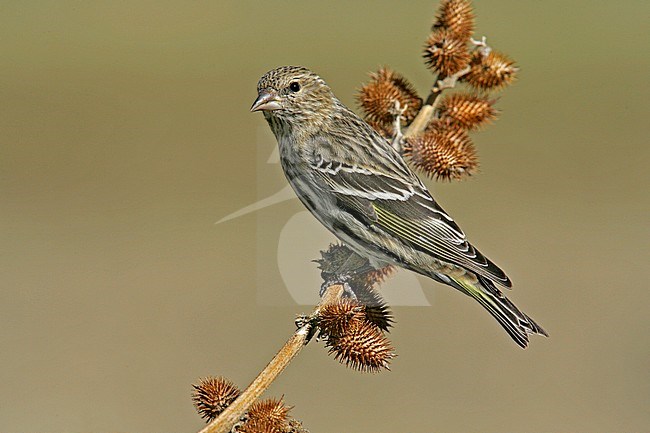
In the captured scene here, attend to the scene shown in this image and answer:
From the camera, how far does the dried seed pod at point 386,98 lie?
415 centimetres

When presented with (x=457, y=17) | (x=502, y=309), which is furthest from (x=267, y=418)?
(x=457, y=17)

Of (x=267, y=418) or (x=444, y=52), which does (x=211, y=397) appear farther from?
(x=444, y=52)

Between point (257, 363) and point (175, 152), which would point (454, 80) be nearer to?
point (257, 363)

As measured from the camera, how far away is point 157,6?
51.5ft

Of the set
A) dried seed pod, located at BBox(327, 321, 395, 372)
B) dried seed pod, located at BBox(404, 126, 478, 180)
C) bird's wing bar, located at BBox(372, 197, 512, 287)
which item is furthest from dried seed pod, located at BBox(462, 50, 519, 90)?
dried seed pod, located at BBox(327, 321, 395, 372)

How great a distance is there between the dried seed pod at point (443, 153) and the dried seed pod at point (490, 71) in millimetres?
301

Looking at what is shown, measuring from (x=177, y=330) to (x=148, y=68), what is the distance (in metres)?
4.22

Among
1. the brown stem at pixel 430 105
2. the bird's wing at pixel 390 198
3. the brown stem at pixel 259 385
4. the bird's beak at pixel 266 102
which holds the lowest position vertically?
the brown stem at pixel 259 385

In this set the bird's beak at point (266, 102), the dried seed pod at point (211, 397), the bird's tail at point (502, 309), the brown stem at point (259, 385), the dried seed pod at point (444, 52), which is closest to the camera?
the brown stem at point (259, 385)

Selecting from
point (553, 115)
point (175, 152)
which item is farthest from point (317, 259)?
point (553, 115)

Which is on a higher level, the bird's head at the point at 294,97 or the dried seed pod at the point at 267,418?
the bird's head at the point at 294,97

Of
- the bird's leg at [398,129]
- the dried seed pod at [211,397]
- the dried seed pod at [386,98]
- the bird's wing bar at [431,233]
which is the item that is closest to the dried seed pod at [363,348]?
the dried seed pod at [211,397]

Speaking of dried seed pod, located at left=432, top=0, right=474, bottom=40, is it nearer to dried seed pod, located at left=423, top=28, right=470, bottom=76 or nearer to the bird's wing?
dried seed pod, located at left=423, top=28, right=470, bottom=76

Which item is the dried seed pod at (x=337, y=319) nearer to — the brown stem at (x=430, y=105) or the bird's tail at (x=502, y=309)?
the bird's tail at (x=502, y=309)
